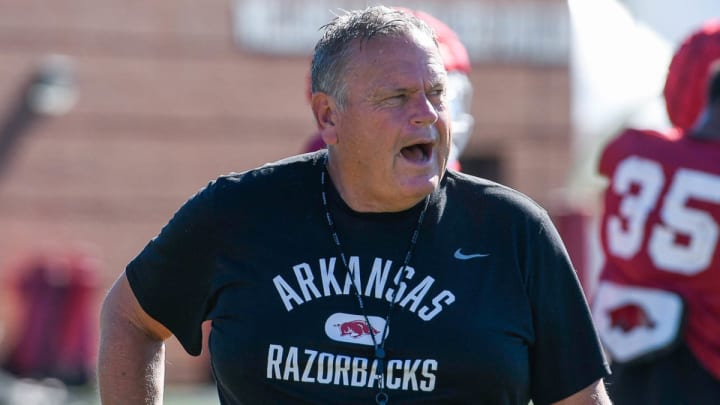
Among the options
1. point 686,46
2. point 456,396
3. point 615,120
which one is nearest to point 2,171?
point 615,120

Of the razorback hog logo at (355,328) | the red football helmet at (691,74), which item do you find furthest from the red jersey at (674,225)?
the razorback hog logo at (355,328)

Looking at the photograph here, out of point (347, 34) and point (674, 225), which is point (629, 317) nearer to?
point (674, 225)

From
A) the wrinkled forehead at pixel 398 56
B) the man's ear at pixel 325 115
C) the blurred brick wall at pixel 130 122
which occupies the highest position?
the wrinkled forehead at pixel 398 56

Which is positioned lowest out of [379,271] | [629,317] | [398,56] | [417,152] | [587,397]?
[629,317]

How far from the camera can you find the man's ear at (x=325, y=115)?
285cm

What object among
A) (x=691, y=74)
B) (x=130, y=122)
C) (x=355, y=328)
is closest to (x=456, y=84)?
(x=691, y=74)

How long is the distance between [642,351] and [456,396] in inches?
59.8

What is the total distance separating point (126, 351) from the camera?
300 cm

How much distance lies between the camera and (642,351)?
4047 millimetres

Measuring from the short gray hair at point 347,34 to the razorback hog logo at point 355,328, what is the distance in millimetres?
466

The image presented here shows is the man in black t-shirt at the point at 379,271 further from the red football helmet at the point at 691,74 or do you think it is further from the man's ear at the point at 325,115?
the red football helmet at the point at 691,74

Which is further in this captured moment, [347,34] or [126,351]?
[126,351]

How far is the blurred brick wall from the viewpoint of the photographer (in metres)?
12.9

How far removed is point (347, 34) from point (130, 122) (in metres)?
10.8
